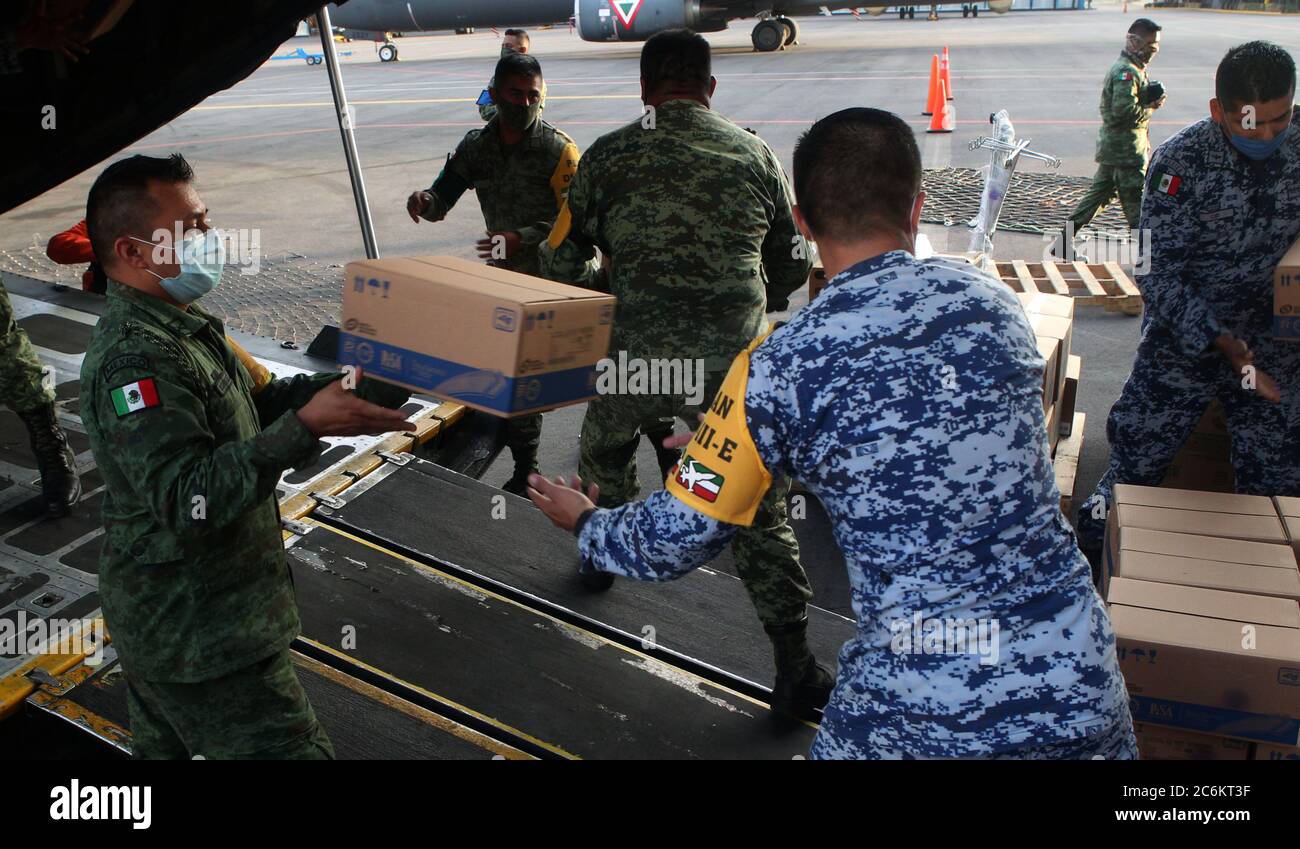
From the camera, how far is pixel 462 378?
236 cm

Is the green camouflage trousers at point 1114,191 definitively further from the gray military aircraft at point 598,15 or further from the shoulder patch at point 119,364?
the gray military aircraft at point 598,15

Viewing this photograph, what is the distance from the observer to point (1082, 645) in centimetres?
186

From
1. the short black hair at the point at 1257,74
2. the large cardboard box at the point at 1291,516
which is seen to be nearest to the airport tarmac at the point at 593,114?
the large cardboard box at the point at 1291,516

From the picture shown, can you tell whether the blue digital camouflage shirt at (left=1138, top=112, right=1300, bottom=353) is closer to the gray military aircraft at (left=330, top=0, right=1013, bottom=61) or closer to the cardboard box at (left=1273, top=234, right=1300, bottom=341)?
the cardboard box at (left=1273, top=234, right=1300, bottom=341)

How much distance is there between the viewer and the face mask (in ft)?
16.9

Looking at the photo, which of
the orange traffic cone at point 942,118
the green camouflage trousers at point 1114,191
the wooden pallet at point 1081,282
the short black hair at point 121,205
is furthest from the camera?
the orange traffic cone at point 942,118

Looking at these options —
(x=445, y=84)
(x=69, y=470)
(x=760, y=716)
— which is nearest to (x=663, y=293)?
(x=760, y=716)

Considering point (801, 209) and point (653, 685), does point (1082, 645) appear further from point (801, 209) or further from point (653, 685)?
point (653, 685)

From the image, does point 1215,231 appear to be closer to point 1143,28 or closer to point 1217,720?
point 1217,720

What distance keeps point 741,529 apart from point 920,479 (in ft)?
3.34

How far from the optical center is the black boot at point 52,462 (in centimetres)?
437

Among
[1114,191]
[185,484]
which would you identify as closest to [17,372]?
[185,484]

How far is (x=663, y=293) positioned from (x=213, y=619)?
1.78 metres
